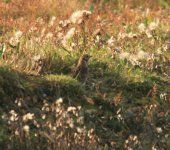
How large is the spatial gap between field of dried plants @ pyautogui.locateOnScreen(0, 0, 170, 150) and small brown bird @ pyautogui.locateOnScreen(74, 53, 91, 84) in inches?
1.4

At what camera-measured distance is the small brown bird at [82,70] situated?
21.7 feet

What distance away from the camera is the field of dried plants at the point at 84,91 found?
199 inches

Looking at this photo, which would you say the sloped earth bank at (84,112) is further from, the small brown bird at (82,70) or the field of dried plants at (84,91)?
the small brown bird at (82,70)

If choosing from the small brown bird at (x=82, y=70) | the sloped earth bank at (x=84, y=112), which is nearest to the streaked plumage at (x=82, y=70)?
the small brown bird at (x=82, y=70)

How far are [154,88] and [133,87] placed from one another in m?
0.54

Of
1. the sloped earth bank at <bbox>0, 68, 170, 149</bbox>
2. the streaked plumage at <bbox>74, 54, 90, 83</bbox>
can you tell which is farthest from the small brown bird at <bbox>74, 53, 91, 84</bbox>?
the sloped earth bank at <bbox>0, 68, 170, 149</bbox>

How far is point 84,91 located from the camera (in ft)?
20.9

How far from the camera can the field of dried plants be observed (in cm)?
506

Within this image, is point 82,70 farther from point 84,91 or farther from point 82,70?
point 84,91

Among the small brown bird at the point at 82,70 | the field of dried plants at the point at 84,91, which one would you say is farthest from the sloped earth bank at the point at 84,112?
the small brown bird at the point at 82,70

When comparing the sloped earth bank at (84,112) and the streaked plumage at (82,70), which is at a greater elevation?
the streaked plumage at (82,70)

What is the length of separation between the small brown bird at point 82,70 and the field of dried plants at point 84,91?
0.12ft

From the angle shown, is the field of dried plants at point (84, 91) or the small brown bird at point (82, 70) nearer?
the field of dried plants at point (84, 91)

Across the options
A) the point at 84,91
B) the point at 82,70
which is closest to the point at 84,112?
the point at 84,91
